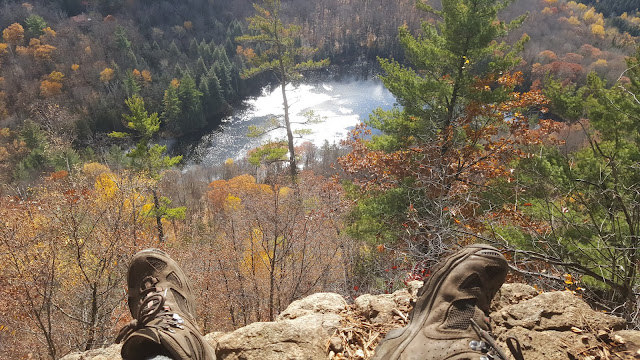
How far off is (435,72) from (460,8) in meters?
1.46

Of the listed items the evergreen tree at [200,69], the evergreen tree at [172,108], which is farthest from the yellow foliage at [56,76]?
the evergreen tree at [200,69]

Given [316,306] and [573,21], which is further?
[573,21]

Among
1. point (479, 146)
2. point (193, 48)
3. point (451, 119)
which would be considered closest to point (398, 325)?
point (451, 119)

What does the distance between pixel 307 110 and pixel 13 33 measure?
150 ft

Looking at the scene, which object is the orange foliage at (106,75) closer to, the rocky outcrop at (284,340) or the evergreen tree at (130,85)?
the evergreen tree at (130,85)

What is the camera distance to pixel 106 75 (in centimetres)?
4609

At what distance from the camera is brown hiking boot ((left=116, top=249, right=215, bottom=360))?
217 cm

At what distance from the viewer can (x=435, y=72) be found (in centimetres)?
833

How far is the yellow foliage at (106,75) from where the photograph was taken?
46.0 m

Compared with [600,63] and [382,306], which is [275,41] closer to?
[382,306]

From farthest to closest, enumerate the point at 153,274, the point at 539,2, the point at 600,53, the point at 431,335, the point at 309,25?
the point at 309,25
the point at 539,2
the point at 600,53
the point at 153,274
the point at 431,335

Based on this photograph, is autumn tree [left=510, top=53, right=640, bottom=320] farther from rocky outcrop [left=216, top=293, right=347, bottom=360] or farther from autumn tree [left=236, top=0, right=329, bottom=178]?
autumn tree [left=236, top=0, right=329, bottom=178]

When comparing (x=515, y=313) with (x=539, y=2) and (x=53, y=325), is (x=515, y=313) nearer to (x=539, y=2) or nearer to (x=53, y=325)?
(x=53, y=325)

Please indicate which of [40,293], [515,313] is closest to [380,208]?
[515,313]
